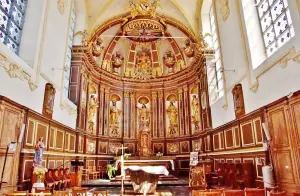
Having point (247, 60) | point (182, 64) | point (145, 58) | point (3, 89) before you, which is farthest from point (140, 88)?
point (3, 89)

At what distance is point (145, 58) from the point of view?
18391mm

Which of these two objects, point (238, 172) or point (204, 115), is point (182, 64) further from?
point (238, 172)

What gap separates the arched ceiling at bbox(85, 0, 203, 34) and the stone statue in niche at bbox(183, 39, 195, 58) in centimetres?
112

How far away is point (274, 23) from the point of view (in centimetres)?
765

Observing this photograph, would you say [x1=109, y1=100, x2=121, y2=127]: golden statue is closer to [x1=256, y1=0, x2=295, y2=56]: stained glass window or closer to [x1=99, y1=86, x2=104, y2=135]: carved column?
[x1=99, y1=86, x2=104, y2=135]: carved column

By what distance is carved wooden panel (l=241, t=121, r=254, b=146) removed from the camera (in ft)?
27.4

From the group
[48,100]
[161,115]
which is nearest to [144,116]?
[161,115]

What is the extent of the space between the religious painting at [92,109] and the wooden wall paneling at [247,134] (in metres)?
9.19

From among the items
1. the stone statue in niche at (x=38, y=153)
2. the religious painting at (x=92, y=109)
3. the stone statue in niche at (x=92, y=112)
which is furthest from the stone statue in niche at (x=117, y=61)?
the stone statue in niche at (x=38, y=153)

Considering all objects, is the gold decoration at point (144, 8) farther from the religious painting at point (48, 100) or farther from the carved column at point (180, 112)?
the religious painting at point (48, 100)

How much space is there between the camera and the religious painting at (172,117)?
17.0m

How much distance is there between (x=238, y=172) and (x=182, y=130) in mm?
8201

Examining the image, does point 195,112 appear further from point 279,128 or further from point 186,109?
point 279,128

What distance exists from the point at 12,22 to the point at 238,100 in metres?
8.50
